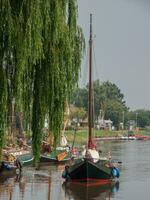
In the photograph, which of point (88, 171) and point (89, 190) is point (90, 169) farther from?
point (89, 190)

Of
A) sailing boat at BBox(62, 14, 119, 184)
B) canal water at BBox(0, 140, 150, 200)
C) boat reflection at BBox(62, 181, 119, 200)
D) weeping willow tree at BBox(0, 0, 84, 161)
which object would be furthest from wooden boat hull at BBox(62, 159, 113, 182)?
weeping willow tree at BBox(0, 0, 84, 161)

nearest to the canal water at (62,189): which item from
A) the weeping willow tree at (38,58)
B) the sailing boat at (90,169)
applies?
the sailing boat at (90,169)

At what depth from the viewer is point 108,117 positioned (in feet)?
614

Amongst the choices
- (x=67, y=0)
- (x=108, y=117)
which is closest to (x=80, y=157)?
(x=67, y=0)

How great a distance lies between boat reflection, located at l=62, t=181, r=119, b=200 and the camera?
1464 inches

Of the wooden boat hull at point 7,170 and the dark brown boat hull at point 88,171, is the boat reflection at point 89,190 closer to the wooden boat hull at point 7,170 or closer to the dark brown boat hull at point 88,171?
the dark brown boat hull at point 88,171

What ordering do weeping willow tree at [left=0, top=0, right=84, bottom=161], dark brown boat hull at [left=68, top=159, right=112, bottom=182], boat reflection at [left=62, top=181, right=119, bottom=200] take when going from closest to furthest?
1. weeping willow tree at [left=0, top=0, right=84, bottom=161]
2. boat reflection at [left=62, top=181, right=119, bottom=200]
3. dark brown boat hull at [left=68, top=159, right=112, bottom=182]

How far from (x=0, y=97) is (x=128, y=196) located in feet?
85.2

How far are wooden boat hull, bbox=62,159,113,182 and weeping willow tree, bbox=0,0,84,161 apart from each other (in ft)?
→ 95.2

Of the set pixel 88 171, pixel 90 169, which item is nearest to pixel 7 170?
pixel 88 171

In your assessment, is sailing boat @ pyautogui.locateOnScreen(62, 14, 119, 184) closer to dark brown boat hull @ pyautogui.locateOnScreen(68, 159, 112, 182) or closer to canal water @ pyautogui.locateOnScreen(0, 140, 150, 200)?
dark brown boat hull @ pyautogui.locateOnScreen(68, 159, 112, 182)

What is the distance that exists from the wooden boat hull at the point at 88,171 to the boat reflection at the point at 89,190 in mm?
621

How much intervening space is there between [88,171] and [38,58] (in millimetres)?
31040

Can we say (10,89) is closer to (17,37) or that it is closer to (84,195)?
(17,37)
